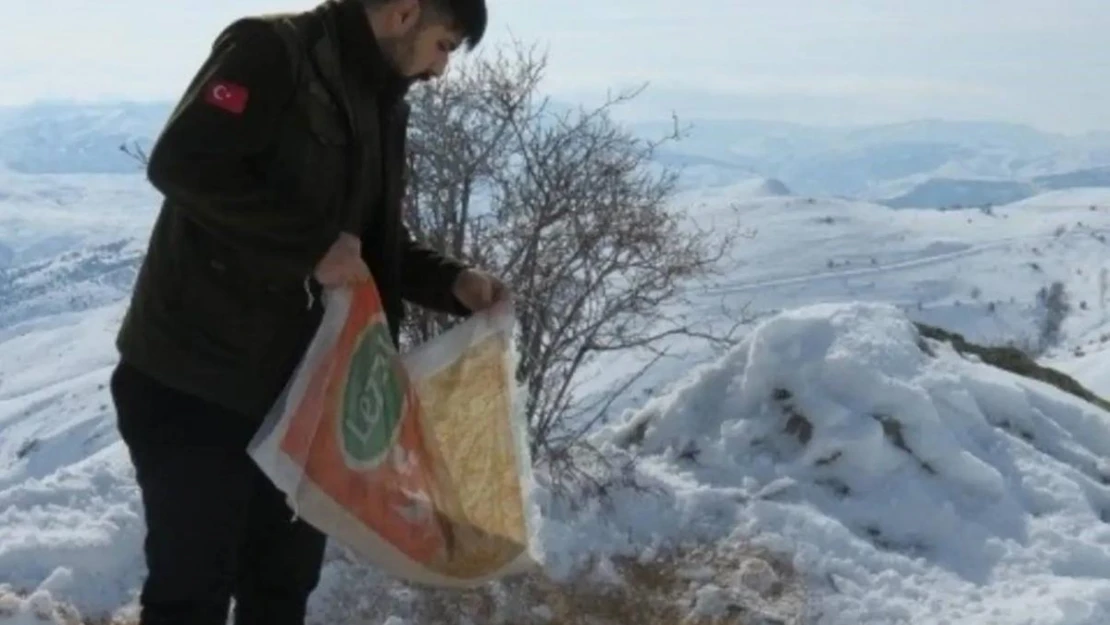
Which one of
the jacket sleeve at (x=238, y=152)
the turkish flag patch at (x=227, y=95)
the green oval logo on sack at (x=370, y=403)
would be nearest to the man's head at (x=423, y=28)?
the jacket sleeve at (x=238, y=152)

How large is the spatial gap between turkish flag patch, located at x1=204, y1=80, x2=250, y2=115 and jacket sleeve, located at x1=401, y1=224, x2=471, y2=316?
71 centimetres

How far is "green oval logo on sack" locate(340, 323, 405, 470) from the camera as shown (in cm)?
283

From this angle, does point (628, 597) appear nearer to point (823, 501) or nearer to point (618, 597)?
point (618, 597)

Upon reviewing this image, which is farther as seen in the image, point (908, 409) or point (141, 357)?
point (908, 409)

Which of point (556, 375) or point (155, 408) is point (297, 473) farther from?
point (556, 375)

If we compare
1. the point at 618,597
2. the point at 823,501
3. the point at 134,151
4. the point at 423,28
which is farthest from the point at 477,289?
the point at 823,501

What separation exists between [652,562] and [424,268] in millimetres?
2457

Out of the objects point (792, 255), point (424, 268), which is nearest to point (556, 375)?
point (424, 268)

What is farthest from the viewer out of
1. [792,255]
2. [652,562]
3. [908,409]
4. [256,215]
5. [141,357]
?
[792,255]

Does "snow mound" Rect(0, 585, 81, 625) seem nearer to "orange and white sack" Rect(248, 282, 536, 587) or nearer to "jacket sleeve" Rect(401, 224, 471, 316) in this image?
"orange and white sack" Rect(248, 282, 536, 587)

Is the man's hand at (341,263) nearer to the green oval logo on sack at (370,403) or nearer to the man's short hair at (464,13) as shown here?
the green oval logo on sack at (370,403)

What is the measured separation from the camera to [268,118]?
94.1 inches

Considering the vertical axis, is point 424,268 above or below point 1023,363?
above

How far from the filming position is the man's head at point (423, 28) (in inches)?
100
